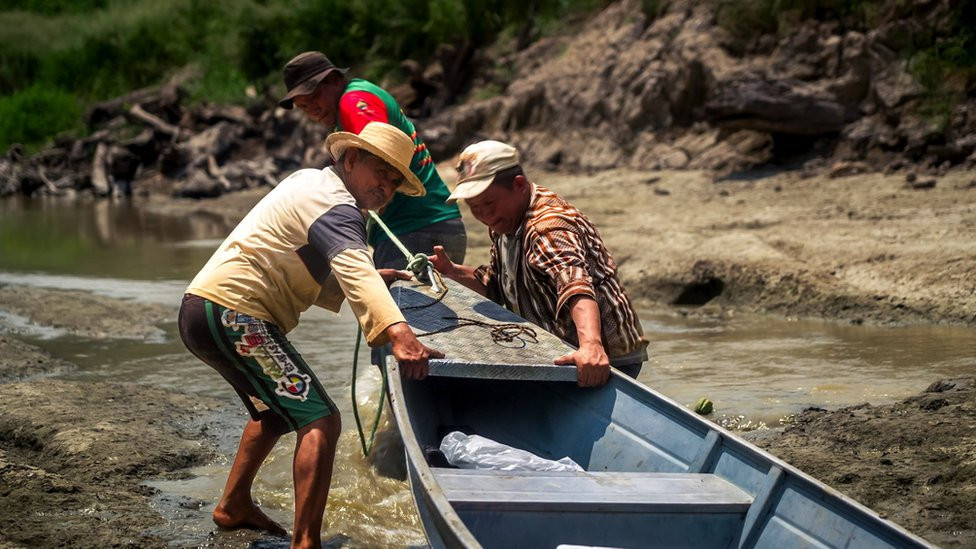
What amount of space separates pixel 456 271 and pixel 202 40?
1251 inches

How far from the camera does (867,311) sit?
7.83 meters

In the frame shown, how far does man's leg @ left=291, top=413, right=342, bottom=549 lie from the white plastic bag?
56cm

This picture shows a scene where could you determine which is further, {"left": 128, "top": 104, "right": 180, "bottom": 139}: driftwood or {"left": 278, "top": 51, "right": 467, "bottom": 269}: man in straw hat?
{"left": 128, "top": 104, "right": 180, "bottom": 139}: driftwood

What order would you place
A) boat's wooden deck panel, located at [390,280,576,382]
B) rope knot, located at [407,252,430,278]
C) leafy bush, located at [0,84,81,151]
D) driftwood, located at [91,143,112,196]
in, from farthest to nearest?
1. leafy bush, located at [0,84,81,151]
2. driftwood, located at [91,143,112,196]
3. rope knot, located at [407,252,430,278]
4. boat's wooden deck panel, located at [390,280,576,382]

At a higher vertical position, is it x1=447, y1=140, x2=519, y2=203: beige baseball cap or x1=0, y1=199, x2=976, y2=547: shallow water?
x1=447, y1=140, x2=519, y2=203: beige baseball cap

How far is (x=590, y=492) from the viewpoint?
3752mm

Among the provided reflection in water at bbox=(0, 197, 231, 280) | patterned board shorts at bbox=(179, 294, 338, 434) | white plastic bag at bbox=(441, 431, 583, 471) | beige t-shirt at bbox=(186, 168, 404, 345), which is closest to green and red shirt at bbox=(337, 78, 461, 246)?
beige t-shirt at bbox=(186, 168, 404, 345)

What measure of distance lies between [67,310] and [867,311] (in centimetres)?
590

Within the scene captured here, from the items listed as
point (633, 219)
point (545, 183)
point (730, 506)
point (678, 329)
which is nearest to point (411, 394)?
point (730, 506)

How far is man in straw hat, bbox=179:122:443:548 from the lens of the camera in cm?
385

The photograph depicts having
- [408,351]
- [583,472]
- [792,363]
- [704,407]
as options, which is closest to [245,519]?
[408,351]

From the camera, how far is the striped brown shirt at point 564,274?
14.6ft

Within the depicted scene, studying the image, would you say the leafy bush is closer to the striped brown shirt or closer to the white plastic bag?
the striped brown shirt

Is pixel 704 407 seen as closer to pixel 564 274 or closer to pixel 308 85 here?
pixel 564 274
